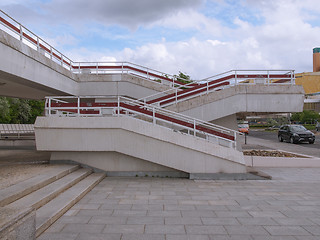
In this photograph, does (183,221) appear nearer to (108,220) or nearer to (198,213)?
(198,213)

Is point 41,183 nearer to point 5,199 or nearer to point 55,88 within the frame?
point 5,199

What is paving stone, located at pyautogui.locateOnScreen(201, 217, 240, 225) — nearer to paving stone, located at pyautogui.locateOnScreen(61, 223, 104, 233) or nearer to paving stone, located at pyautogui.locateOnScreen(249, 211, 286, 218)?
paving stone, located at pyautogui.locateOnScreen(249, 211, 286, 218)

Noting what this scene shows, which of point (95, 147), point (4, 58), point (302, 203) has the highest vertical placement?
point (4, 58)

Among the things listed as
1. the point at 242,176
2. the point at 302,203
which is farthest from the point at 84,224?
the point at 242,176

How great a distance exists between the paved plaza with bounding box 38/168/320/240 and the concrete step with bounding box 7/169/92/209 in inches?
25.1

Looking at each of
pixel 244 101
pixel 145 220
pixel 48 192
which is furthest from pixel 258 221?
pixel 244 101

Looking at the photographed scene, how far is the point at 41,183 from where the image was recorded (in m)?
6.41

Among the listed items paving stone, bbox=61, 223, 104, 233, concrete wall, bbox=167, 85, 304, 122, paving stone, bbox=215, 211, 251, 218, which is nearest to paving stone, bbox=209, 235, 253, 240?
paving stone, bbox=215, 211, 251, 218

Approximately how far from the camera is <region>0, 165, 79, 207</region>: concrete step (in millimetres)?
5148

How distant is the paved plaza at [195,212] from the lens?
4438 millimetres

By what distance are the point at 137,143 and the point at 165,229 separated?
14.2 feet

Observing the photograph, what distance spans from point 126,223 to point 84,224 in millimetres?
808

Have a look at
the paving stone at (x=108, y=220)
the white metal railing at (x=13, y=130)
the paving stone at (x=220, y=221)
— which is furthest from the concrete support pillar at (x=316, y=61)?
the paving stone at (x=108, y=220)

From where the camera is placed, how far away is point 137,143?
868cm
